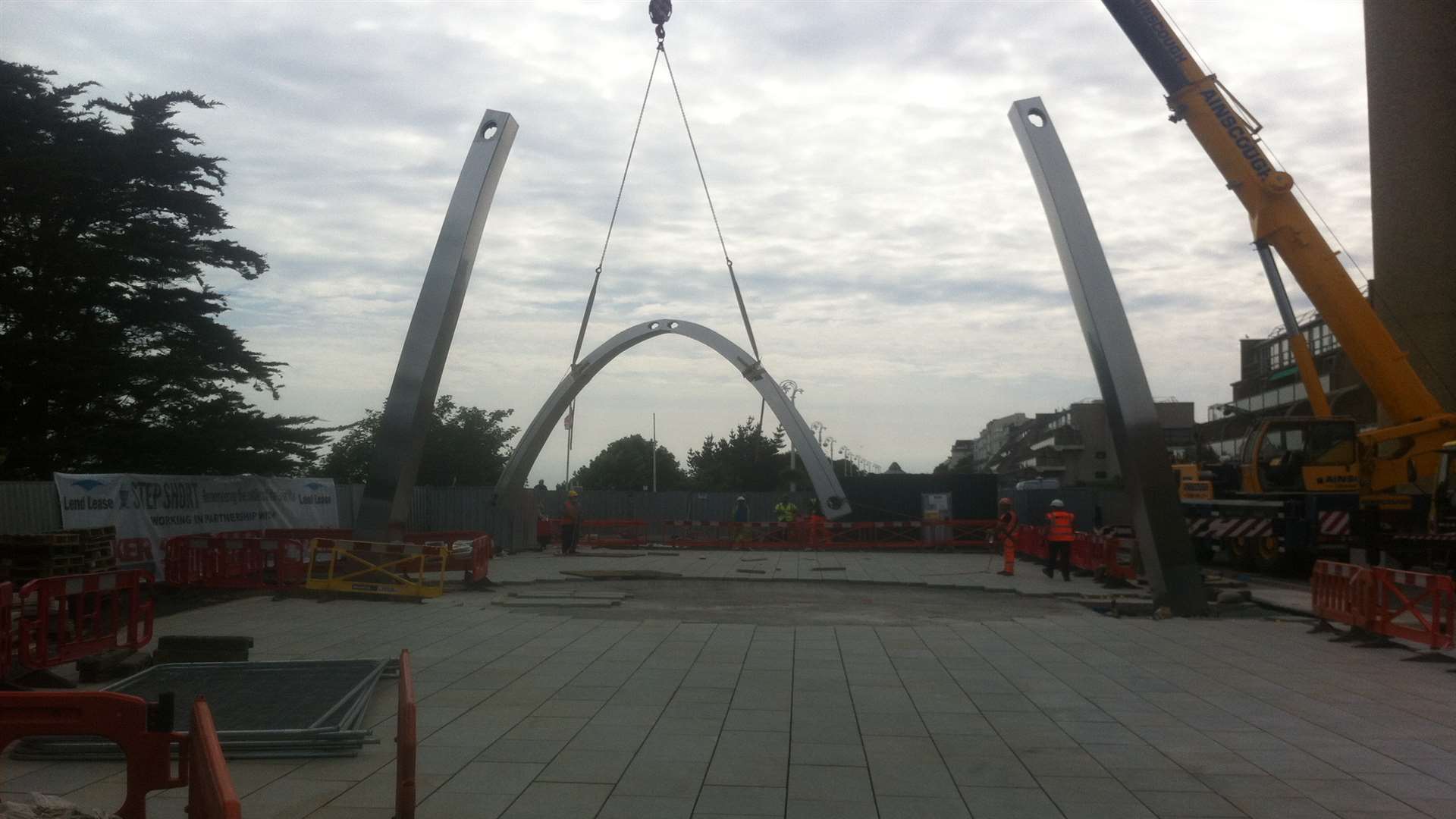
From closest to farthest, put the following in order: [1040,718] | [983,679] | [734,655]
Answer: [1040,718], [983,679], [734,655]

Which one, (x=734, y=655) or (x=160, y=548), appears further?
(x=160, y=548)

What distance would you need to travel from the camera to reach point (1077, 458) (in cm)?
7975

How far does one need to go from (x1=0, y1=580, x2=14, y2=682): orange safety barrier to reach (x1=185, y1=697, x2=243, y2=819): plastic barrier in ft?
Result: 16.8

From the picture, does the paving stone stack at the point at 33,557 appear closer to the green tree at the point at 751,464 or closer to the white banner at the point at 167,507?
the white banner at the point at 167,507

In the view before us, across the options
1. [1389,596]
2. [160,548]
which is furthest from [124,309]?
[1389,596]

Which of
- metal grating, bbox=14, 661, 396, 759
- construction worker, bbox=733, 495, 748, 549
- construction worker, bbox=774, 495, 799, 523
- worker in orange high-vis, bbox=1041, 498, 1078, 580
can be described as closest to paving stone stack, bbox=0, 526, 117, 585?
metal grating, bbox=14, 661, 396, 759

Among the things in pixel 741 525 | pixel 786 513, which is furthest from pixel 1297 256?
pixel 786 513

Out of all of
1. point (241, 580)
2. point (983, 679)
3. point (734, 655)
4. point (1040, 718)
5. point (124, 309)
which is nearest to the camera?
point (1040, 718)

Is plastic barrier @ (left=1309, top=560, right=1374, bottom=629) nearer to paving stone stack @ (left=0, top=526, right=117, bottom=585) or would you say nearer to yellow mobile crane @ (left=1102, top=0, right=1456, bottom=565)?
yellow mobile crane @ (left=1102, top=0, right=1456, bottom=565)

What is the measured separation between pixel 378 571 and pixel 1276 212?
1859cm

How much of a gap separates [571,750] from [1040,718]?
148 inches

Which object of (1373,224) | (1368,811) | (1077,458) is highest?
(1373,224)

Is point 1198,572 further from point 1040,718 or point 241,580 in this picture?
point 241,580

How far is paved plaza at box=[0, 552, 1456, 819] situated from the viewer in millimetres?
6570
